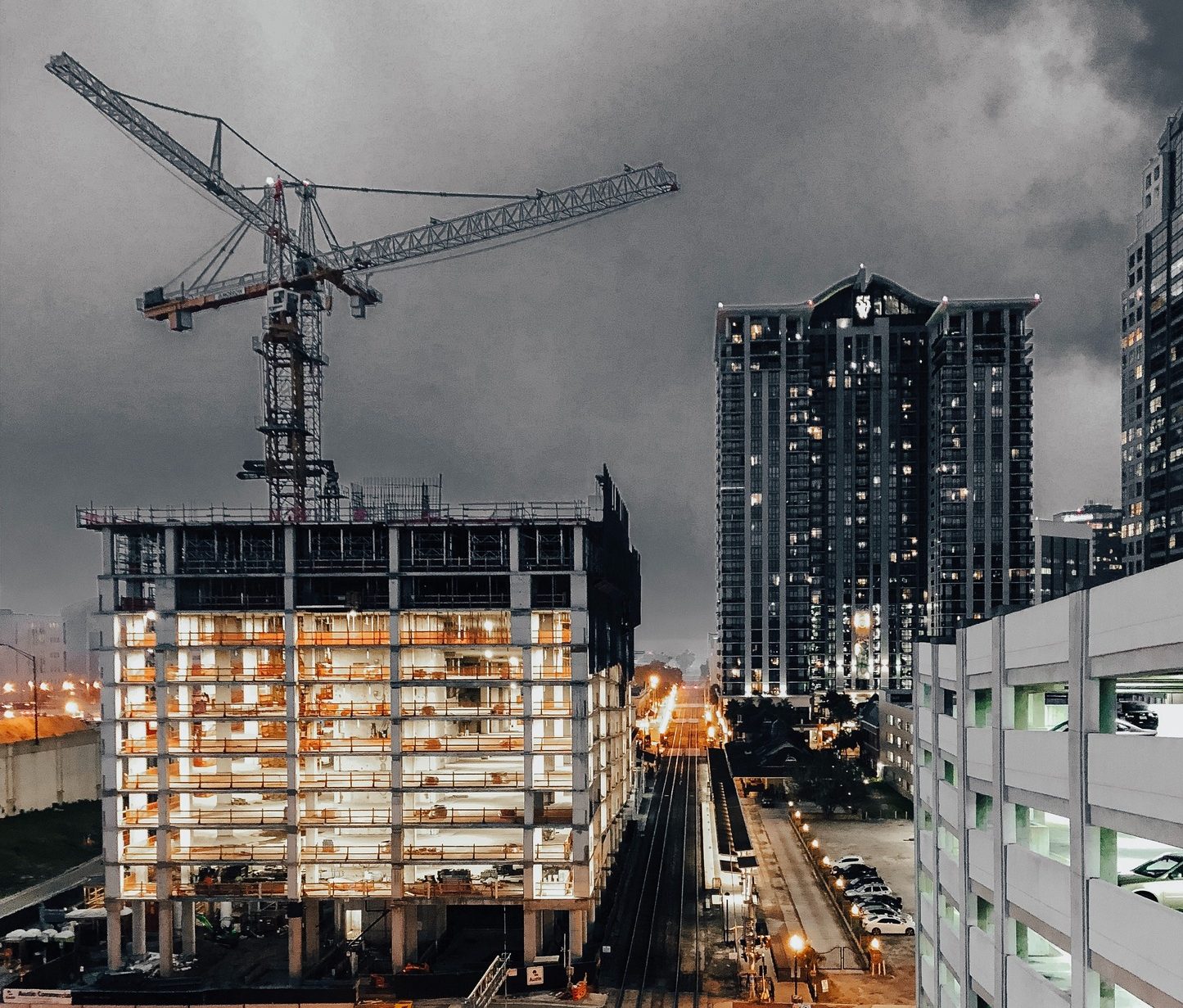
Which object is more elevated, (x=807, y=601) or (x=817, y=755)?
(x=807, y=601)

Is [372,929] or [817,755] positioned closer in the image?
[372,929]

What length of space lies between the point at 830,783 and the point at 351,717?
2537 inches

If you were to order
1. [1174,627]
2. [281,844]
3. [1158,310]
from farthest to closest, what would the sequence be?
[1158,310], [281,844], [1174,627]

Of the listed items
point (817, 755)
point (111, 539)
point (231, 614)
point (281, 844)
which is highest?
point (111, 539)

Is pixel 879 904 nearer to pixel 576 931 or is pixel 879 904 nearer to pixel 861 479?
pixel 576 931

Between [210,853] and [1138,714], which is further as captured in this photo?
[210,853]

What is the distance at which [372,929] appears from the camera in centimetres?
6159

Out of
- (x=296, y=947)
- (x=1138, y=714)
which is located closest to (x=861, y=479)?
(x=296, y=947)

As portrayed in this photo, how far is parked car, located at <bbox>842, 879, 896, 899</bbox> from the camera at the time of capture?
65.2 metres

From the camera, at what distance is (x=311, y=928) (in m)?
56.5

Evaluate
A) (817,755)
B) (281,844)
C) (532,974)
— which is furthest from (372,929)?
(817,755)

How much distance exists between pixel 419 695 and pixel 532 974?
16846 mm

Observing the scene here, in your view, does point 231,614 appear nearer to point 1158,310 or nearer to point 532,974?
point 532,974

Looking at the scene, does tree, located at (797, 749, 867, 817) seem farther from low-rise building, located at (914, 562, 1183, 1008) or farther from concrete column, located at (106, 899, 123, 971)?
concrete column, located at (106, 899, 123, 971)
